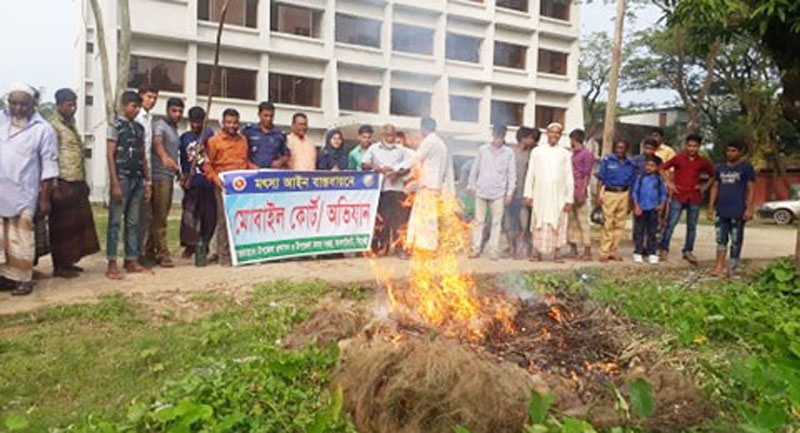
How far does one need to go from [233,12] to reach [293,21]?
9.03 feet

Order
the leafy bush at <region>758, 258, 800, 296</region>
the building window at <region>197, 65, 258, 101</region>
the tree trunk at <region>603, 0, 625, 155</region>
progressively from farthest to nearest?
the building window at <region>197, 65, 258, 101</region> → the tree trunk at <region>603, 0, 625, 155</region> → the leafy bush at <region>758, 258, 800, 296</region>

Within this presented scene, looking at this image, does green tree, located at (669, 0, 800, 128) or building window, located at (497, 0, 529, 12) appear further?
building window, located at (497, 0, 529, 12)

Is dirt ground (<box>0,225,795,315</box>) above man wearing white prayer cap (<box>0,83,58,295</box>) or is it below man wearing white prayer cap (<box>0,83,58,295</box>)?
below

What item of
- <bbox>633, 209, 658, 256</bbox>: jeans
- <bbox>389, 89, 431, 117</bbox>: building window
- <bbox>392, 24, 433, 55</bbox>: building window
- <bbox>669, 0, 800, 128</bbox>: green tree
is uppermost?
<bbox>669, 0, 800, 128</bbox>: green tree

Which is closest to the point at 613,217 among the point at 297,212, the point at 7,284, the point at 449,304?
the point at 297,212

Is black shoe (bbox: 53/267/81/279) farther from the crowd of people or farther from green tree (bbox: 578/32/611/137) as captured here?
green tree (bbox: 578/32/611/137)

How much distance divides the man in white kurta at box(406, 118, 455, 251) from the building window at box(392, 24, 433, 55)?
1233 millimetres

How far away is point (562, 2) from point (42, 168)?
811 cm

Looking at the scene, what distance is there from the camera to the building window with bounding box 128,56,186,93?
77.4ft

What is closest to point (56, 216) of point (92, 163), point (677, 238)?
point (677, 238)

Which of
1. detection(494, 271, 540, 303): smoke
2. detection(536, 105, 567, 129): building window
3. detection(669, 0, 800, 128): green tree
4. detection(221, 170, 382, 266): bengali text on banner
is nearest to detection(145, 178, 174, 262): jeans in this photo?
detection(221, 170, 382, 266): bengali text on banner

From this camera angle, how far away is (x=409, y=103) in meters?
9.73

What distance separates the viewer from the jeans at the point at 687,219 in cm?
881

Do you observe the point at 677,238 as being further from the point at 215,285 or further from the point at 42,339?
the point at 42,339
